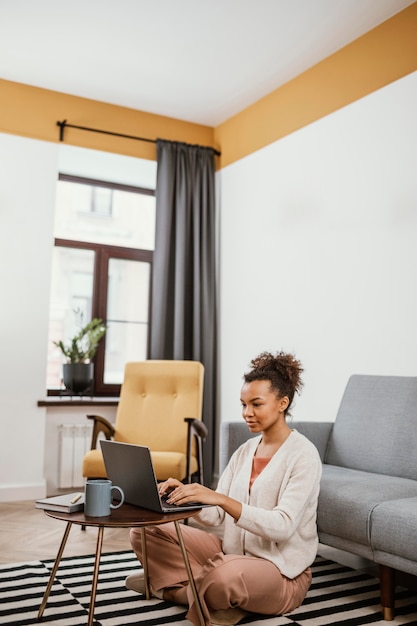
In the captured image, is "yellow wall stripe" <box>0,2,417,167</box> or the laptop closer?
the laptop

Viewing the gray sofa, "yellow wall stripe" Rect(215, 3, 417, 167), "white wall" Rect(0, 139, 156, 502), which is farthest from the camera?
"white wall" Rect(0, 139, 156, 502)

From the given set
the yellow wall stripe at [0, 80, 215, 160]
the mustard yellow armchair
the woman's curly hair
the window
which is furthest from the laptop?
the yellow wall stripe at [0, 80, 215, 160]

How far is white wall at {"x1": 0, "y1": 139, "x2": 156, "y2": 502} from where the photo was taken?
4.18 metres

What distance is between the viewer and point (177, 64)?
409 centimetres

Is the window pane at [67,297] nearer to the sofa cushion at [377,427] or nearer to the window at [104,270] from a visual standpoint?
the window at [104,270]

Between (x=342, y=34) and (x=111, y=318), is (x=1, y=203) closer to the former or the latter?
(x=111, y=318)

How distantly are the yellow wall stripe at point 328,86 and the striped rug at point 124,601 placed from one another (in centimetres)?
255

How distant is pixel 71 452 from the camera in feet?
14.3

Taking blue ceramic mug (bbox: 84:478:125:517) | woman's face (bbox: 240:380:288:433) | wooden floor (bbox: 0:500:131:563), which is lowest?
wooden floor (bbox: 0:500:131:563)

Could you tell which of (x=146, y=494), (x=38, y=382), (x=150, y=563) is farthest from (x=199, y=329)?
(x=146, y=494)

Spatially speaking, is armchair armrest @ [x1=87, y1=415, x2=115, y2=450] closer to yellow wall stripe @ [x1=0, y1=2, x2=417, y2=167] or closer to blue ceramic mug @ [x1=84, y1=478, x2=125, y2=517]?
blue ceramic mug @ [x1=84, y1=478, x2=125, y2=517]

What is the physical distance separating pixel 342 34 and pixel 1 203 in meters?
2.39

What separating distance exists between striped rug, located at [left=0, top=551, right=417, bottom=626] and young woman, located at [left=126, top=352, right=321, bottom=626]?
100 millimetres

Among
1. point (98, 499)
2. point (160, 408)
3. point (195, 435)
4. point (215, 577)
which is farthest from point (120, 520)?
Result: point (160, 408)
